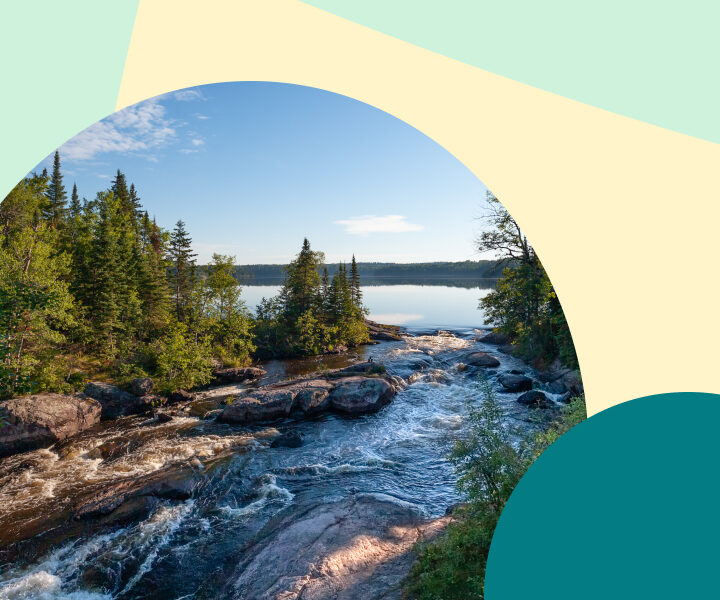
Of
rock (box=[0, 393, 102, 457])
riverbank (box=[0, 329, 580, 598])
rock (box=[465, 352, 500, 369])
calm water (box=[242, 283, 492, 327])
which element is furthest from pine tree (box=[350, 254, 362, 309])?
rock (box=[0, 393, 102, 457])

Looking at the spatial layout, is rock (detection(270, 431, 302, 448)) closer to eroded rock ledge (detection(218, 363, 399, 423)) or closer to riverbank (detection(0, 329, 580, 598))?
riverbank (detection(0, 329, 580, 598))

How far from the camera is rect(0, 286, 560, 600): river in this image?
560cm

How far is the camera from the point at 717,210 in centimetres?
382

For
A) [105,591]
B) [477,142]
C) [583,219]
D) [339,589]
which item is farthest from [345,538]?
[477,142]

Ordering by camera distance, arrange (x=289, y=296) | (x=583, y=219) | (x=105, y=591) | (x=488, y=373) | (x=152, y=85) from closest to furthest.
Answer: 1. (x=583, y=219)
2. (x=152, y=85)
3. (x=105, y=591)
4. (x=488, y=373)
5. (x=289, y=296)

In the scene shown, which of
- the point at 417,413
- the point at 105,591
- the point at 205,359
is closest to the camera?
the point at 105,591

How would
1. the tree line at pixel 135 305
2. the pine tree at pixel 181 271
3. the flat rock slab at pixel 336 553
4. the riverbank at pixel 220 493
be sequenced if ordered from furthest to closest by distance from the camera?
the pine tree at pixel 181 271, the tree line at pixel 135 305, the riverbank at pixel 220 493, the flat rock slab at pixel 336 553

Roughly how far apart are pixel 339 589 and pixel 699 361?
4.68m

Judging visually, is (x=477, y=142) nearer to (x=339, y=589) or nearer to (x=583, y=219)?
(x=583, y=219)

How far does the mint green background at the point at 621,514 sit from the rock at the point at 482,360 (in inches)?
543

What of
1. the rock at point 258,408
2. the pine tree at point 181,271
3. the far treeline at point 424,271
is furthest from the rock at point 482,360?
the pine tree at point 181,271

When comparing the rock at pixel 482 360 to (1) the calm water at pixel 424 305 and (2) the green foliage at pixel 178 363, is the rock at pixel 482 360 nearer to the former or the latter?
(1) the calm water at pixel 424 305

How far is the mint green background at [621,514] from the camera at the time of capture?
212cm

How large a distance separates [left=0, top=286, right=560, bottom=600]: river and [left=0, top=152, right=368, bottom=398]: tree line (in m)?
3.30
